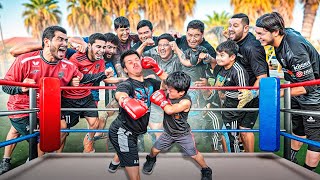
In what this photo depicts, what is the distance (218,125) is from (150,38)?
115 centimetres

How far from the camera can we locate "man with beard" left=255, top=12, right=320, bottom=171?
2.66 metres

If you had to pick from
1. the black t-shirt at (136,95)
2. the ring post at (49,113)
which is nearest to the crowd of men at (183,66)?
the ring post at (49,113)

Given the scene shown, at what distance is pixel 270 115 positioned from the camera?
238 cm

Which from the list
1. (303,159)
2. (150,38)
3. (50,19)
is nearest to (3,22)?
(50,19)

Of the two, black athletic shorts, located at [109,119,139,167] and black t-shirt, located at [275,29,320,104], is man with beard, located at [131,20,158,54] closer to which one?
black t-shirt, located at [275,29,320,104]

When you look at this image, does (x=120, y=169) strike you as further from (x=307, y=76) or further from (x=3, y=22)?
(x=3, y=22)

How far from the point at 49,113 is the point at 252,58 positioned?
1993 millimetres

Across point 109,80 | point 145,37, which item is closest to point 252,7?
point 145,37

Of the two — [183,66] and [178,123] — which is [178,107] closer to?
[178,123]

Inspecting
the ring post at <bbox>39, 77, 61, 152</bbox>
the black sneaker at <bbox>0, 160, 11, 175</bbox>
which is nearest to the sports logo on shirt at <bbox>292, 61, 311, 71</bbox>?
the ring post at <bbox>39, 77, 61, 152</bbox>

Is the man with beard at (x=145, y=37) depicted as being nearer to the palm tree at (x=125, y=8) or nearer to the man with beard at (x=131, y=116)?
the palm tree at (x=125, y=8)

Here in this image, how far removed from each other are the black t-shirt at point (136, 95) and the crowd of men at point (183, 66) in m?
1.09

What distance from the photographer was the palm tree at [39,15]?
3387 millimetres

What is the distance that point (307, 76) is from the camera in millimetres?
2705
